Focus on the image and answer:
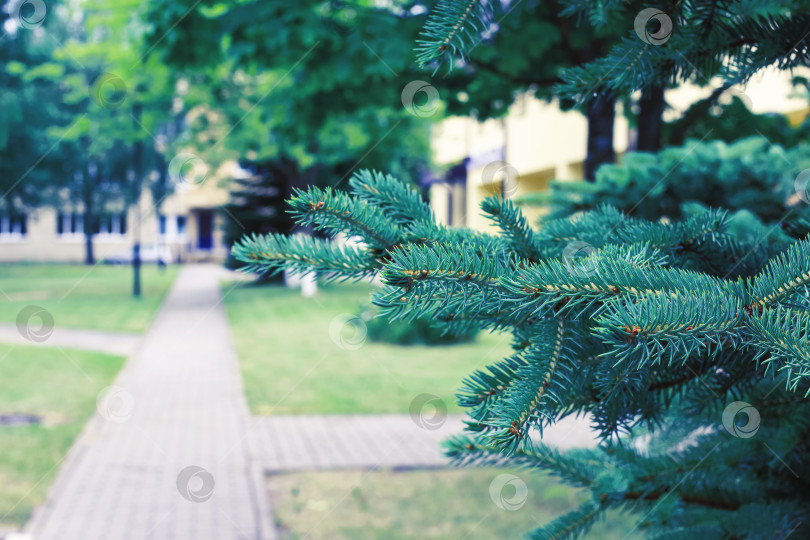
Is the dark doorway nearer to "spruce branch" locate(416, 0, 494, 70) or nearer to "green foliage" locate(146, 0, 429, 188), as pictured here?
"green foliage" locate(146, 0, 429, 188)

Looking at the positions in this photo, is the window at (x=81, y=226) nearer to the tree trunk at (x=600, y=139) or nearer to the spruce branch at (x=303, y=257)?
the tree trunk at (x=600, y=139)

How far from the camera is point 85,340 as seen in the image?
13352 mm

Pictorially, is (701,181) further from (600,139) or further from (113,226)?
(113,226)

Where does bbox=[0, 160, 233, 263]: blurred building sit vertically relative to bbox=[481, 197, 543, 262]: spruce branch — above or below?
below

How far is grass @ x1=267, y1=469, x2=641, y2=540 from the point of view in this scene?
186 inches

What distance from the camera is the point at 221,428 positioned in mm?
7391

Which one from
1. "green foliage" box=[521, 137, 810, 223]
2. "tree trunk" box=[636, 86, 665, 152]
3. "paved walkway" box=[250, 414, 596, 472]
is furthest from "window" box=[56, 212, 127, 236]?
"green foliage" box=[521, 137, 810, 223]

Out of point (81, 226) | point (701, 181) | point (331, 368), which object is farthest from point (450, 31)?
point (81, 226)

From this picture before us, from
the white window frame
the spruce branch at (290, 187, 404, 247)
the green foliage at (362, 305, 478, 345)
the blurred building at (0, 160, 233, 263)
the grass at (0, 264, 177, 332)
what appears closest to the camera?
the spruce branch at (290, 187, 404, 247)

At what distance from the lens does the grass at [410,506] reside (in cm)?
472

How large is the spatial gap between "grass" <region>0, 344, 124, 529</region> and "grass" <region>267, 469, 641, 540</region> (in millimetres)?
1822

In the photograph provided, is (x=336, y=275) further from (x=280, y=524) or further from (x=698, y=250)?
(x=280, y=524)

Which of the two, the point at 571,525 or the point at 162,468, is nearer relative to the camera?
the point at 571,525

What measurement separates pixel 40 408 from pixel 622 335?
28.2 ft
